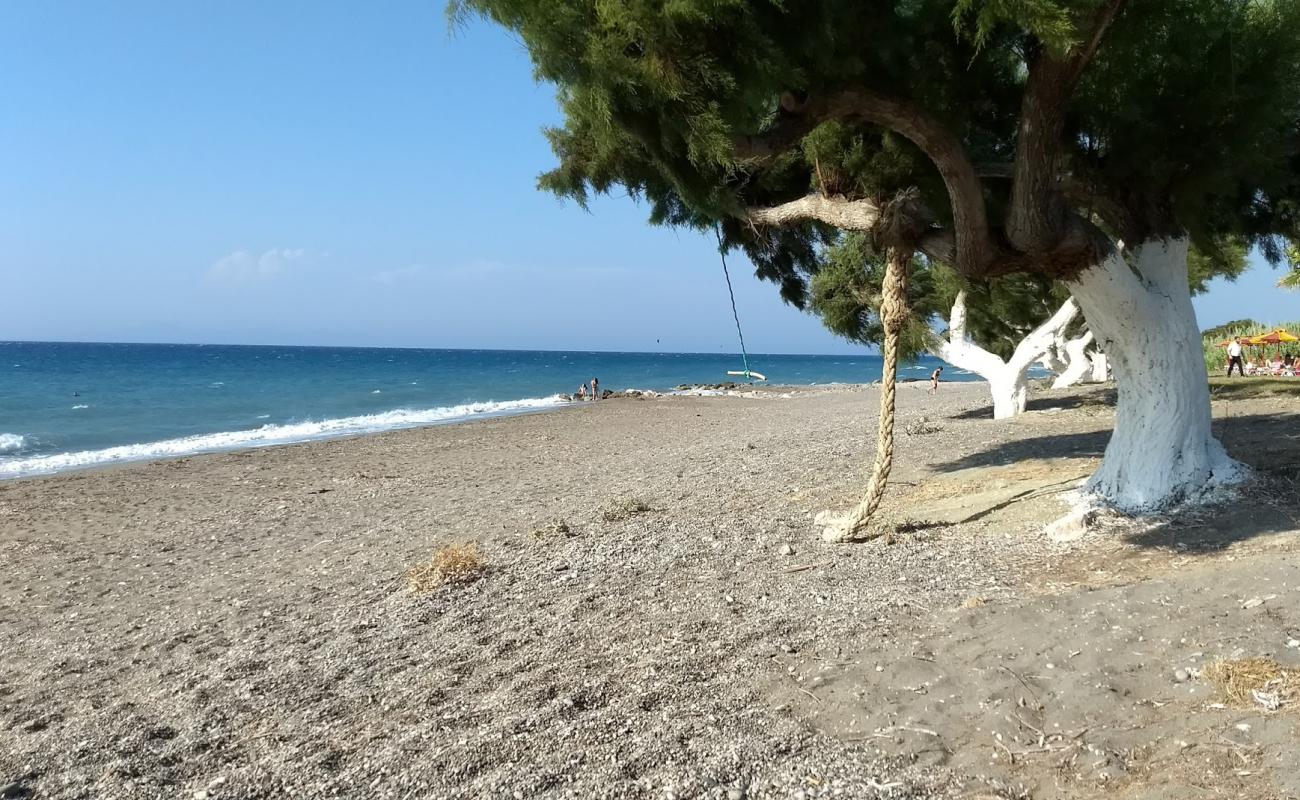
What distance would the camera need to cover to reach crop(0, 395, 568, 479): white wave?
20.3 metres

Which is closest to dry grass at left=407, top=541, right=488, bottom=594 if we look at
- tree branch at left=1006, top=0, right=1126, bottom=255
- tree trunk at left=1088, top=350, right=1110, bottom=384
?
tree branch at left=1006, top=0, right=1126, bottom=255

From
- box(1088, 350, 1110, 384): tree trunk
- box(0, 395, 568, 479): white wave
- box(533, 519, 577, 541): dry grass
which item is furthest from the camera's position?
box(1088, 350, 1110, 384): tree trunk

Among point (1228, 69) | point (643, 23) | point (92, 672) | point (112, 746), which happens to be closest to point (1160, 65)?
point (1228, 69)

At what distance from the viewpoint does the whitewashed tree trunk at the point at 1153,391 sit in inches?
255

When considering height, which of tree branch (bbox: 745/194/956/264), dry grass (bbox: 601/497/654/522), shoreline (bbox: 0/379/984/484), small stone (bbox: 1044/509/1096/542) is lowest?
shoreline (bbox: 0/379/984/484)

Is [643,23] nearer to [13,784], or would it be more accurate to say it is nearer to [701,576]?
[701,576]

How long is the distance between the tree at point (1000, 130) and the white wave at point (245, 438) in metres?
18.0

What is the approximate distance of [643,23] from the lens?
4.66m

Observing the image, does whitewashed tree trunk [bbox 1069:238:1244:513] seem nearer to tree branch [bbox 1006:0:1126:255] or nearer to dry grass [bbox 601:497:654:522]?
tree branch [bbox 1006:0:1126:255]

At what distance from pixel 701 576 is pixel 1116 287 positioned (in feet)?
12.3

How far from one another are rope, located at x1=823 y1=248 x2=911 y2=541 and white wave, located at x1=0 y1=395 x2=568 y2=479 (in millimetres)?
18814

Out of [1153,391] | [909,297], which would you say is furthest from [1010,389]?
[1153,391]

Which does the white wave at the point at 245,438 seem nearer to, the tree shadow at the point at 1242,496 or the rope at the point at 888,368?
the rope at the point at 888,368

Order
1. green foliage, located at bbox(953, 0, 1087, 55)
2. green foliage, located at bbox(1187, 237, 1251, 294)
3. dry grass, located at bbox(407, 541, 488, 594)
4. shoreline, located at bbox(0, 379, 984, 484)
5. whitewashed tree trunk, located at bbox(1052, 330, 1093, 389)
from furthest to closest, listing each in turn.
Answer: whitewashed tree trunk, located at bbox(1052, 330, 1093, 389)
shoreline, located at bbox(0, 379, 984, 484)
green foliage, located at bbox(1187, 237, 1251, 294)
dry grass, located at bbox(407, 541, 488, 594)
green foliage, located at bbox(953, 0, 1087, 55)
